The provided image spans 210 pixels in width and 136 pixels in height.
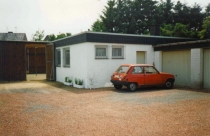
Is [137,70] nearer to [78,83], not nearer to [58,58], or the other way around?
[78,83]

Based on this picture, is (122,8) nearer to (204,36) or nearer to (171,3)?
(171,3)

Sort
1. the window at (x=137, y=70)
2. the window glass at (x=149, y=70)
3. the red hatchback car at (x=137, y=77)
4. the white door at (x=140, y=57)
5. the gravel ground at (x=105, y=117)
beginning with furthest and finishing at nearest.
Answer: the white door at (x=140, y=57) → the window glass at (x=149, y=70) → the window at (x=137, y=70) → the red hatchback car at (x=137, y=77) → the gravel ground at (x=105, y=117)

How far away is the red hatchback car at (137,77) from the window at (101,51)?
222 centimetres

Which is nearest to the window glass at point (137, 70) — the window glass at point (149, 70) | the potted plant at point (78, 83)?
the window glass at point (149, 70)

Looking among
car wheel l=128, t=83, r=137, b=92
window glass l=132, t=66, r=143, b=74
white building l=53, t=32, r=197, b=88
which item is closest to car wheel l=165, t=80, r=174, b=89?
window glass l=132, t=66, r=143, b=74

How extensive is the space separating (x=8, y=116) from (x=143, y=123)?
14.3 ft

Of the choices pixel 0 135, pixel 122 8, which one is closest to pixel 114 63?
pixel 0 135

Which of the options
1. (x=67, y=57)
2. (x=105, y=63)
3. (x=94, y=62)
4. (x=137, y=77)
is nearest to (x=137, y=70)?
(x=137, y=77)

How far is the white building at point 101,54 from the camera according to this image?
1359 centimetres

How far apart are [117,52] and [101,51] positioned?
51.9 inches

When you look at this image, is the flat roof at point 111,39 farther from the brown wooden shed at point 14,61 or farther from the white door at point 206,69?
the white door at point 206,69

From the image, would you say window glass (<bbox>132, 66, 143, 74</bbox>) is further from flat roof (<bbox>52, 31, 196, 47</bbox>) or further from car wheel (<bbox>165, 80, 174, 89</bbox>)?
flat roof (<bbox>52, 31, 196, 47</bbox>)

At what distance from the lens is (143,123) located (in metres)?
6.07

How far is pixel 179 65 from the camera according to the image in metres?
15.0
